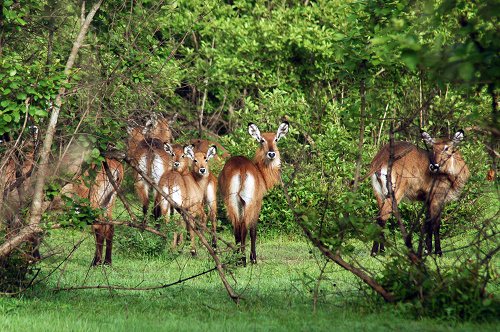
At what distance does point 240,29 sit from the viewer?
19234 mm

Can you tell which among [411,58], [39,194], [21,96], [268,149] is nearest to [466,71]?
[411,58]

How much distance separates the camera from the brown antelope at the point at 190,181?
15.0m

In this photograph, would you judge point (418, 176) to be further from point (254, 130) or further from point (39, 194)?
point (39, 194)

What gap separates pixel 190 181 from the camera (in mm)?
15492

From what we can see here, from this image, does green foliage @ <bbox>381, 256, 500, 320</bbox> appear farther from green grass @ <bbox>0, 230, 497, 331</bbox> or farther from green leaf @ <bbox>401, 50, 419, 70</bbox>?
green leaf @ <bbox>401, 50, 419, 70</bbox>

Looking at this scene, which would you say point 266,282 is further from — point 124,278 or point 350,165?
point 350,165

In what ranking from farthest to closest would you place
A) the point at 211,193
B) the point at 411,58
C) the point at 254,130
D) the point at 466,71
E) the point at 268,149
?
the point at 211,193
the point at 254,130
the point at 268,149
the point at 411,58
the point at 466,71

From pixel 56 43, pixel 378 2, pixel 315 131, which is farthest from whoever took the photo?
pixel 315 131

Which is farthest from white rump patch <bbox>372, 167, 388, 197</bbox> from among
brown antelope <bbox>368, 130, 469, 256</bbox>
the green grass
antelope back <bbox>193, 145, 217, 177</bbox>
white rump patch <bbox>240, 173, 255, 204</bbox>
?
the green grass

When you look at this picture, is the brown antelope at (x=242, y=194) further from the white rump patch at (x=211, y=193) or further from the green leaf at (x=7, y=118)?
the green leaf at (x=7, y=118)

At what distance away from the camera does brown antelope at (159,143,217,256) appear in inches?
591

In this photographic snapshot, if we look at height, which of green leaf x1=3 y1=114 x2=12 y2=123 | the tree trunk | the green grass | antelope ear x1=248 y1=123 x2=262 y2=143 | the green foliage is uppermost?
→ antelope ear x1=248 y1=123 x2=262 y2=143

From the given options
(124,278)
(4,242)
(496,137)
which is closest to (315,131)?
(124,278)

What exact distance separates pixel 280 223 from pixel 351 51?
8.18 metres
